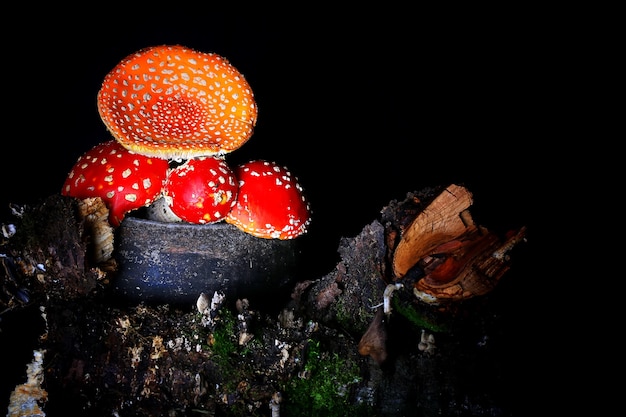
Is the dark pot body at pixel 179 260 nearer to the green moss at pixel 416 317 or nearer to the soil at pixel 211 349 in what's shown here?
the soil at pixel 211 349

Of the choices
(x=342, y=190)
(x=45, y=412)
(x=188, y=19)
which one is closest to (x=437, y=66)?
(x=342, y=190)

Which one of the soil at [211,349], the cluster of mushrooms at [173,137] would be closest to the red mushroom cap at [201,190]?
the cluster of mushrooms at [173,137]

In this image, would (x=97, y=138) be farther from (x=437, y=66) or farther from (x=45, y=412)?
(x=437, y=66)

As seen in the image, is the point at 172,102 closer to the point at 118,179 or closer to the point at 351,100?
the point at 118,179

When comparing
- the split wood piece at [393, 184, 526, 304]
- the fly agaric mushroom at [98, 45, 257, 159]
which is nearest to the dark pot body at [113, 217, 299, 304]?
the fly agaric mushroom at [98, 45, 257, 159]

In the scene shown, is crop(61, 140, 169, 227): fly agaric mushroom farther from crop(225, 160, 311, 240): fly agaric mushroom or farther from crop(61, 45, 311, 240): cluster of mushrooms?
crop(225, 160, 311, 240): fly agaric mushroom

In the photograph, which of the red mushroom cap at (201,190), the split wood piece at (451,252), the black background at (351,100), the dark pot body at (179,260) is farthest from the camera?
the black background at (351,100)

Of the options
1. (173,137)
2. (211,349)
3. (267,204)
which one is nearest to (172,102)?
(173,137)
